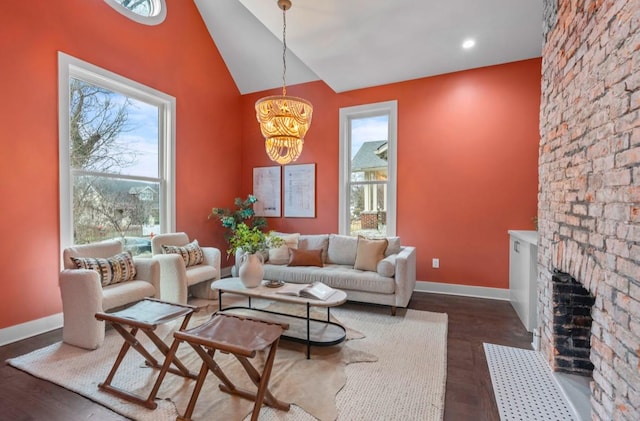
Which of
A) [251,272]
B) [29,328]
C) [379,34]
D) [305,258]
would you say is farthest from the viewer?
[305,258]

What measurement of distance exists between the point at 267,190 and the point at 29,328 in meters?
3.49

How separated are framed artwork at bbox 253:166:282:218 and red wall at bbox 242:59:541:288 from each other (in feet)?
5.80

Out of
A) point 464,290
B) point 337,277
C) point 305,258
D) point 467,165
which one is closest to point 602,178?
point 337,277

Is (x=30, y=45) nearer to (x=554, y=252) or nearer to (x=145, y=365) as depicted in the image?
(x=145, y=365)

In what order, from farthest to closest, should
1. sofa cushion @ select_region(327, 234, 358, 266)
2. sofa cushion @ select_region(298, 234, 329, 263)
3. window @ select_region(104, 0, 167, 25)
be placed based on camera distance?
1. sofa cushion @ select_region(298, 234, 329, 263)
2. sofa cushion @ select_region(327, 234, 358, 266)
3. window @ select_region(104, 0, 167, 25)

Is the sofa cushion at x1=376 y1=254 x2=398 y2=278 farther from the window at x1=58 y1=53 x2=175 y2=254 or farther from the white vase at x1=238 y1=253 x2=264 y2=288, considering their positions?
the window at x1=58 y1=53 x2=175 y2=254

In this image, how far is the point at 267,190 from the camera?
5.46 metres

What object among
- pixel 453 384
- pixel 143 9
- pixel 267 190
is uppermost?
pixel 143 9

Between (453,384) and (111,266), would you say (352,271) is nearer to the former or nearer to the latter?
(453,384)

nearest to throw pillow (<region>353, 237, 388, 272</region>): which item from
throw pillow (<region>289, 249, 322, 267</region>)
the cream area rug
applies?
throw pillow (<region>289, 249, 322, 267</region>)

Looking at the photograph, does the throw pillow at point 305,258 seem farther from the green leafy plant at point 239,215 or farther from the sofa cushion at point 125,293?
the sofa cushion at point 125,293

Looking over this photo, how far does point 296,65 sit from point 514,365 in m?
4.70

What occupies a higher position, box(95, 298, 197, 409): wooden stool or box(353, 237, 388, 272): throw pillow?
box(353, 237, 388, 272): throw pillow

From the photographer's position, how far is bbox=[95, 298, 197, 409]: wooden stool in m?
1.88
